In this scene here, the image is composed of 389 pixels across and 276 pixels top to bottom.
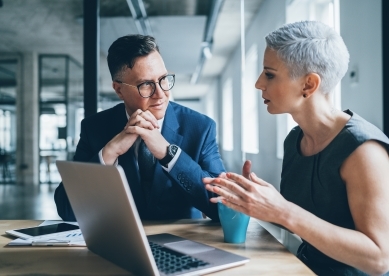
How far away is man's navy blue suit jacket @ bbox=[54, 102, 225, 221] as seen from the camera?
157cm

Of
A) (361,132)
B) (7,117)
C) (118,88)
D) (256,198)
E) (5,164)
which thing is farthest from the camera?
(7,117)

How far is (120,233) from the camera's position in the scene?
895 millimetres

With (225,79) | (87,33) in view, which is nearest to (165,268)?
(87,33)

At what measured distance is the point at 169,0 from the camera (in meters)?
5.23

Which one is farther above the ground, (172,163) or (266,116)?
(266,116)

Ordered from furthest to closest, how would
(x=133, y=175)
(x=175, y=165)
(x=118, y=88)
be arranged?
(x=118, y=88)
(x=133, y=175)
(x=175, y=165)

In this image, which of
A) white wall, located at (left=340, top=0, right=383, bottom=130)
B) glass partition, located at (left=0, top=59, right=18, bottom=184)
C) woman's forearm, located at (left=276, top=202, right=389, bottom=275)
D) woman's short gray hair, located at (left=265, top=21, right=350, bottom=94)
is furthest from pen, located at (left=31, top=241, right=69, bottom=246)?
glass partition, located at (left=0, top=59, right=18, bottom=184)

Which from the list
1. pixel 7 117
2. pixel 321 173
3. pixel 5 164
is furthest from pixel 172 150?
pixel 7 117

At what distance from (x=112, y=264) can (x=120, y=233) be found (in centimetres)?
17

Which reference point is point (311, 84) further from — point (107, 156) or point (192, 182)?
point (107, 156)

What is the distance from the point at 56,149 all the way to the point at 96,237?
6838 mm

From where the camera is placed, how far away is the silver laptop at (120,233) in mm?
819

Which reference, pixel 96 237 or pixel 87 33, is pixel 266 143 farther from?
pixel 96 237

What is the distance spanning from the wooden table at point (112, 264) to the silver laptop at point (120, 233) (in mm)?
34
